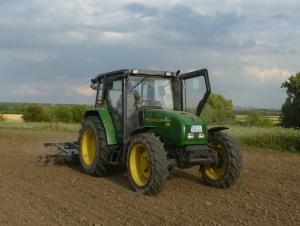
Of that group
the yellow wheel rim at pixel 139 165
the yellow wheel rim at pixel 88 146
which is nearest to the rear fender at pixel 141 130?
the yellow wheel rim at pixel 139 165

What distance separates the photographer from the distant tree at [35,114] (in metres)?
55.4

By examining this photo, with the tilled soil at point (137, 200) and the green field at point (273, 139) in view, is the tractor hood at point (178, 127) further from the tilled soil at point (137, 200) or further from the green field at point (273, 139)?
the green field at point (273, 139)

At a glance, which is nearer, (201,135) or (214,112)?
(201,135)

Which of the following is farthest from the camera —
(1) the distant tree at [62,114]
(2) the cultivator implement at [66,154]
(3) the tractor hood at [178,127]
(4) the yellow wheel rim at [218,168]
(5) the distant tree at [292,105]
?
(1) the distant tree at [62,114]

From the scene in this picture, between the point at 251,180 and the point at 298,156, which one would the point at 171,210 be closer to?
the point at 251,180

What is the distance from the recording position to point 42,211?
6805 millimetres

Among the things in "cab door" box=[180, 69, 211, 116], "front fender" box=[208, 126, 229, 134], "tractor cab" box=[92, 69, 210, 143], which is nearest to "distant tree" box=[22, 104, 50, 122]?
"tractor cab" box=[92, 69, 210, 143]

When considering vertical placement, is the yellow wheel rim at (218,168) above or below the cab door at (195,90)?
below

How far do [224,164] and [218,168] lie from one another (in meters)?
0.20

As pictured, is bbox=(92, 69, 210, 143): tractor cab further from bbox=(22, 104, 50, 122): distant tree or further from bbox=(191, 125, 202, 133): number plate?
bbox=(22, 104, 50, 122): distant tree

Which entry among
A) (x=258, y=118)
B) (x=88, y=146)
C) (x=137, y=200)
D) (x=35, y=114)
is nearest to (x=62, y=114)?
(x=35, y=114)

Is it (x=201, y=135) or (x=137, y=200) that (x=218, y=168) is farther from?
(x=137, y=200)

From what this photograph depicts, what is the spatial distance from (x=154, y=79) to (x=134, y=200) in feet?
Answer: 9.21

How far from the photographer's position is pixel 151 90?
30.8ft
